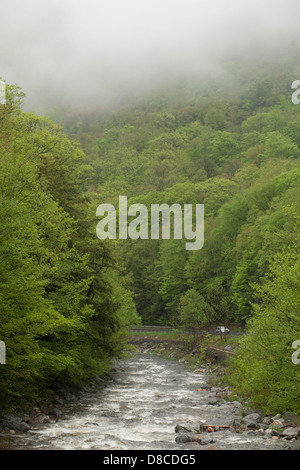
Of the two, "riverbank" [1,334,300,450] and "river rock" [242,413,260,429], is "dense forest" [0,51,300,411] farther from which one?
"riverbank" [1,334,300,450]

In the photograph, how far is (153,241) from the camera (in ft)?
273

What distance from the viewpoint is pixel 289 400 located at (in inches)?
786

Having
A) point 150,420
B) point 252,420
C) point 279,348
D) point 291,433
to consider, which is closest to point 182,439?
point 291,433

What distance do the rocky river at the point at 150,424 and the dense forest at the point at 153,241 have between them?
1679 millimetres

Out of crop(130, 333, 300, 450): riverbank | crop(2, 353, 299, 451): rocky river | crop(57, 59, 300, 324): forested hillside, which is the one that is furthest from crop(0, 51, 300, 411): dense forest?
crop(2, 353, 299, 451): rocky river

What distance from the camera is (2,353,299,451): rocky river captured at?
58.2 ft

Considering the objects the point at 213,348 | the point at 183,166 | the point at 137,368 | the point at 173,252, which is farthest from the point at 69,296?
the point at 183,166

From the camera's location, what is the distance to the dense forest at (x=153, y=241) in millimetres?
19406

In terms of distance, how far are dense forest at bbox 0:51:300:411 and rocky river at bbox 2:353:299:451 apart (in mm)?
1679

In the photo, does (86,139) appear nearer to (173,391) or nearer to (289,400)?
(173,391)

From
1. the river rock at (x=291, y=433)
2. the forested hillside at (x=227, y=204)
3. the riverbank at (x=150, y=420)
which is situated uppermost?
the forested hillside at (x=227, y=204)

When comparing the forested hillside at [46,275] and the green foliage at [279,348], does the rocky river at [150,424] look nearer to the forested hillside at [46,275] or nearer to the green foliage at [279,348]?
the green foliage at [279,348]

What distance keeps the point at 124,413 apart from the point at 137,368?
22029 mm

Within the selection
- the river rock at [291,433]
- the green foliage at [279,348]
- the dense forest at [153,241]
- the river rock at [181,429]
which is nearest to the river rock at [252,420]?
the green foliage at [279,348]
